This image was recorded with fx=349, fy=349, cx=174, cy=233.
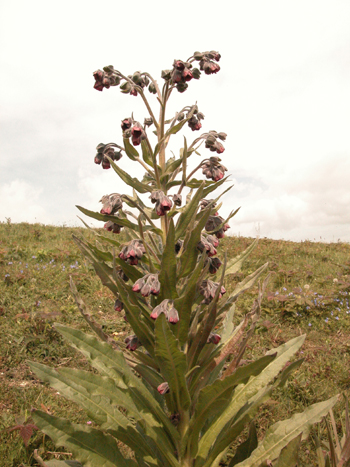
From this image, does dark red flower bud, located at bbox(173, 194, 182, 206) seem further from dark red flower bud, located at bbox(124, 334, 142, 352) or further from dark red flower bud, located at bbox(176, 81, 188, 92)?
dark red flower bud, located at bbox(124, 334, 142, 352)

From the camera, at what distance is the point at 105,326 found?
212 inches

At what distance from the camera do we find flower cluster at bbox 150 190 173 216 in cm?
220

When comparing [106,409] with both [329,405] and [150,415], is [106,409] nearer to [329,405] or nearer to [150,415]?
[150,415]

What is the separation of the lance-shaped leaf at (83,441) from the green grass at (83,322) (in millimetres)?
371

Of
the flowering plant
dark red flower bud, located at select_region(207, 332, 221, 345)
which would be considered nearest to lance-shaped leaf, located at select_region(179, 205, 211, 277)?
the flowering plant

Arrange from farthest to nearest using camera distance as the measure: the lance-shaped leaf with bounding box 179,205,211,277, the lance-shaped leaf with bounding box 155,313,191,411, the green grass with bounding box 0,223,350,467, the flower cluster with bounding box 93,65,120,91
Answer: the green grass with bounding box 0,223,350,467 < the flower cluster with bounding box 93,65,120,91 < the lance-shaped leaf with bounding box 179,205,211,277 < the lance-shaped leaf with bounding box 155,313,191,411

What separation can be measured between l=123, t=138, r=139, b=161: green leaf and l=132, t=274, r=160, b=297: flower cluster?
0.87 meters

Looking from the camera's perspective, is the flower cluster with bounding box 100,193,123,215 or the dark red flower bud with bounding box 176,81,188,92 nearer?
the flower cluster with bounding box 100,193,123,215

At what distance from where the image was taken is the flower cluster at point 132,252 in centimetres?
216

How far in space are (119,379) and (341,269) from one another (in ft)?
26.2

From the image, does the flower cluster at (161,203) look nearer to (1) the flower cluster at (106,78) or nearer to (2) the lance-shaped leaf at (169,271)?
(2) the lance-shaped leaf at (169,271)

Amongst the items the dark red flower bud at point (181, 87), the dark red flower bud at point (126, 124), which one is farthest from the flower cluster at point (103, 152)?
the dark red flower bud at point (181, 87)

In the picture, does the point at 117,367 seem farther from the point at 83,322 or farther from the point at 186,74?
the point at 83,322

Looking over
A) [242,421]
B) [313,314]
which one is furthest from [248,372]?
[313,314]
